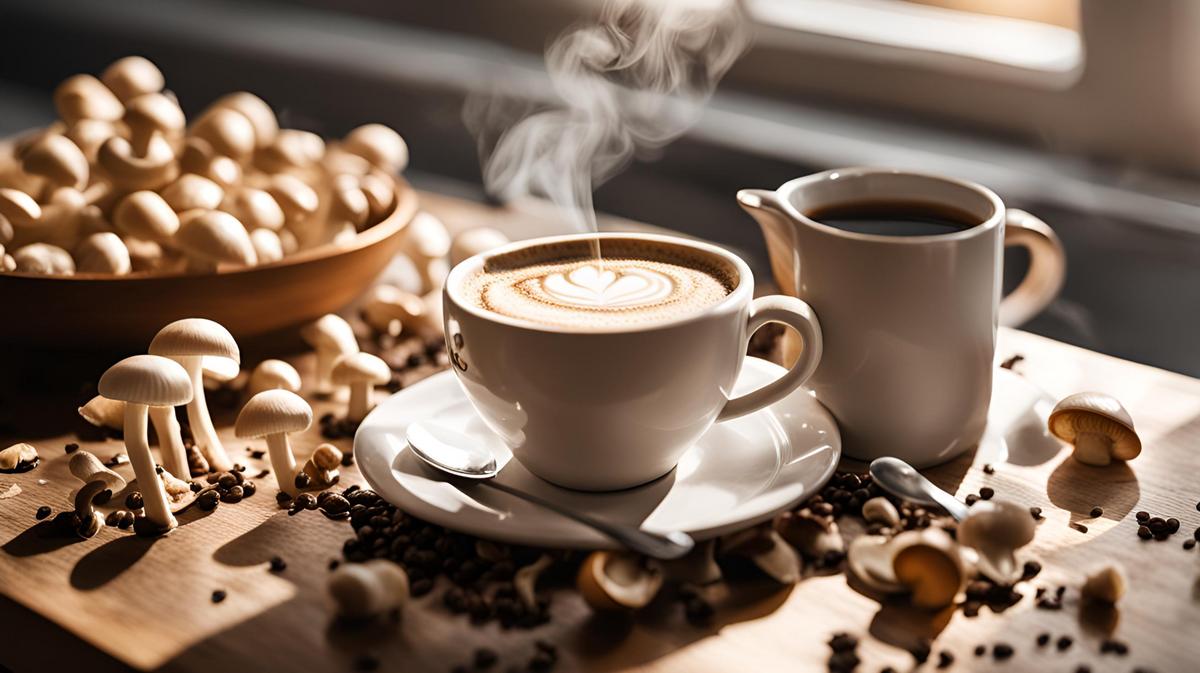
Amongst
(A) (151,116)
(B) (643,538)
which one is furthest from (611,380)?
(A) (151,116)

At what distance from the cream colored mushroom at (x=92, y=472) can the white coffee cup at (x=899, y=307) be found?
22.3 inches

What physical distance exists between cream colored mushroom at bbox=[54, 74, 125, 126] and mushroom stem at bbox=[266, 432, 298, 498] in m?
0.54

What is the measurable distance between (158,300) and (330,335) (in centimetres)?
16

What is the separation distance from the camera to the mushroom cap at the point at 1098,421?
2.96 ft

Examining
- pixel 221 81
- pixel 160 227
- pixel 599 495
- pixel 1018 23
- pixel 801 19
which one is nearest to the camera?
pixel 599 495

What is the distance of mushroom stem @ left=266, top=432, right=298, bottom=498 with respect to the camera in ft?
2.97

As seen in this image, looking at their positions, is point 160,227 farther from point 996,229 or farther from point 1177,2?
point 1177,2

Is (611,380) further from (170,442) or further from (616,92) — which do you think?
(616,92)

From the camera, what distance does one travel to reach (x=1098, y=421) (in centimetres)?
91

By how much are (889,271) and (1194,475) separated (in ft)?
1.07

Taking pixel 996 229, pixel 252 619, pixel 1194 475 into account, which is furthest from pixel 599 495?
pixel 1194 475

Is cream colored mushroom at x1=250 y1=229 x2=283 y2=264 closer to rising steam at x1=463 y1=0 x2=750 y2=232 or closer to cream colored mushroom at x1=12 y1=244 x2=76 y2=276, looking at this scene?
cream colored mushroom at x1=12 y1=244 x2=76 y2=276

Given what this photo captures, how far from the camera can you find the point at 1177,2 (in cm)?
149

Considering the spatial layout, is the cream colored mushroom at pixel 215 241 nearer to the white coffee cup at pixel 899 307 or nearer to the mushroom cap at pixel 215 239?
the mushroom cap at pixel 215 239
